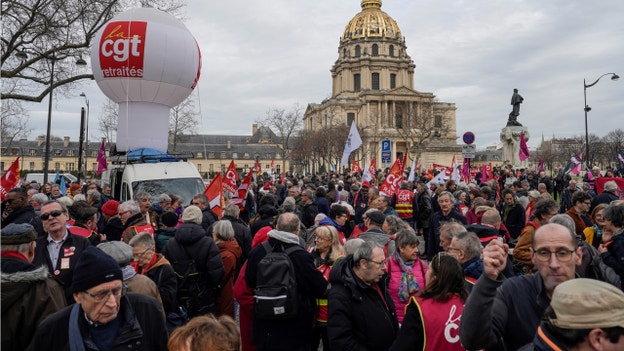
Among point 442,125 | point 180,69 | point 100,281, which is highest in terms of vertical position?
point 442,125

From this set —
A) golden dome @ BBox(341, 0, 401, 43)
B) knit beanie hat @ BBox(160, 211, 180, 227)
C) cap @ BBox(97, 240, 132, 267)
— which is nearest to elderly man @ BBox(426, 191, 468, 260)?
knit beanie hat @ BBox(160, 211, 180, 227)

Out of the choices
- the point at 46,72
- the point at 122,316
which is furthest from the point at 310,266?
the point at 46,72

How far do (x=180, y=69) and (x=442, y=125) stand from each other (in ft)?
272

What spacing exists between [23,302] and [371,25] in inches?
4156

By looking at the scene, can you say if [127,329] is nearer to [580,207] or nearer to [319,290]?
[319,290]

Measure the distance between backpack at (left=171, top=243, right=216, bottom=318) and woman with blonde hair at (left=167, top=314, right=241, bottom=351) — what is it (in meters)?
2.92

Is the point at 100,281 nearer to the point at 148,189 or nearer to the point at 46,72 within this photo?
the point at 148,189

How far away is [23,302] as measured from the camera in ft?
10.3

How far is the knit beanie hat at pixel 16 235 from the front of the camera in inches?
137

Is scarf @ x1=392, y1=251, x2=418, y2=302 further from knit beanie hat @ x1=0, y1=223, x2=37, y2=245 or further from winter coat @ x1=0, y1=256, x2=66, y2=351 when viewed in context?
knit beanie hat @ x1=0, y1=223, x2=37, y2=245

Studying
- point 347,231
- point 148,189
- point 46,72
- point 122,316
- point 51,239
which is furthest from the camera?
point 46,72

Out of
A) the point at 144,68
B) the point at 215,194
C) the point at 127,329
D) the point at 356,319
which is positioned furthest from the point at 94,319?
the point at 144,68

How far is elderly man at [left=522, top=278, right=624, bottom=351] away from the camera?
183 cm

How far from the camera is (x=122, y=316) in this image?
2.87 metres
